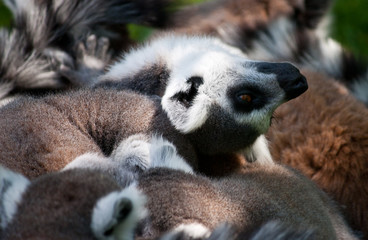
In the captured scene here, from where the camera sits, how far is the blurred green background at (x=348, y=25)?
20.8 feet

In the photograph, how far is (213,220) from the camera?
273 centimetres

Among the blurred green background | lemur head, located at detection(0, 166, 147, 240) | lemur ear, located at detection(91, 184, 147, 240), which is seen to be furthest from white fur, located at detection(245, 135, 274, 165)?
the blurred green background

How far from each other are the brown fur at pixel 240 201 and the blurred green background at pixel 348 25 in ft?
10.5

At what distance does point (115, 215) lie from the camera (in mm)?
2098

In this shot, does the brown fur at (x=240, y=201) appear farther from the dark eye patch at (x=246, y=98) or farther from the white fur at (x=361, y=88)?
the white fur at (x=361, y=88)

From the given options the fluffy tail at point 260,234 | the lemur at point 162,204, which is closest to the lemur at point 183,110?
the lemur at point 162,204

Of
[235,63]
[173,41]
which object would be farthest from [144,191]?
[173,41]

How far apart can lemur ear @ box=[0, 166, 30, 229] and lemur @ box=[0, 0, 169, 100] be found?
204 cm

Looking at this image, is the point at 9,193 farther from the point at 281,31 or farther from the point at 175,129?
the point at 281,31

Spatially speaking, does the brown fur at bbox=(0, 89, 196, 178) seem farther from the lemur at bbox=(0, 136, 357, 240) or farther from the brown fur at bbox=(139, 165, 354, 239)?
the brown fur at bbox=(139, 165, 354, 239)

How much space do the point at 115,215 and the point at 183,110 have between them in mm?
1565

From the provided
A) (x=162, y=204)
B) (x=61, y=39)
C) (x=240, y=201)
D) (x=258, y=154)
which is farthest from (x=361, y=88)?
(x=162, y=204)

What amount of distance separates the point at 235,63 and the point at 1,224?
193 centimetres

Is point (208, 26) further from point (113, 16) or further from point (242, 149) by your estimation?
point (242, 149)
